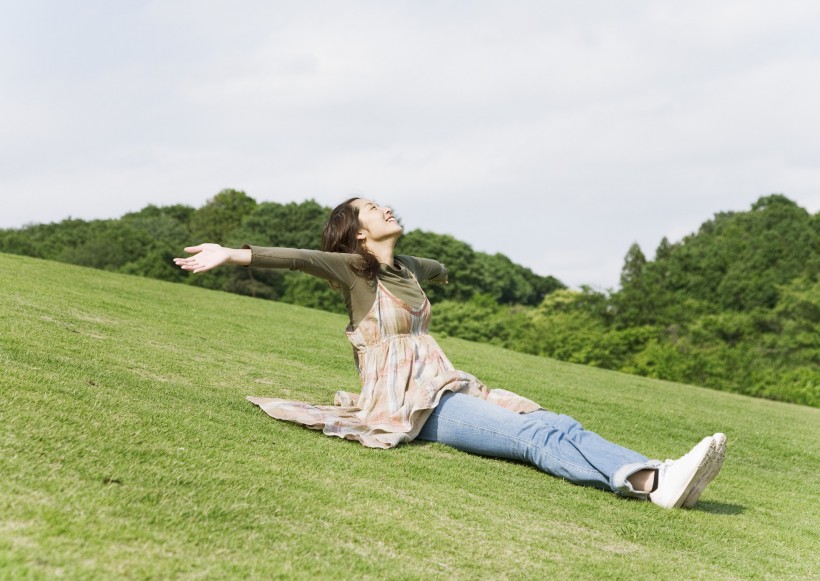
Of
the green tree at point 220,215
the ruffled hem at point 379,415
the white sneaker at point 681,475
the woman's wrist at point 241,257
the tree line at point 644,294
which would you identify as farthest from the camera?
the green tree at point 220,215

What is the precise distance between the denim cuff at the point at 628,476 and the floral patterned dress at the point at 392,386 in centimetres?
85

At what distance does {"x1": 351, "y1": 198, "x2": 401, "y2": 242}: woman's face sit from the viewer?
18.2 ft

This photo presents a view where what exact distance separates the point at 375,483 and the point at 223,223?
66284 millimetres

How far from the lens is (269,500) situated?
3377mm

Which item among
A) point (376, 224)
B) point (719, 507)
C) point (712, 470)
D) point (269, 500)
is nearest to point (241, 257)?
point (376, 224)

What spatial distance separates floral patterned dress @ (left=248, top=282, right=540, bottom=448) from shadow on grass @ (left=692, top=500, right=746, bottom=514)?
1168 millimetres

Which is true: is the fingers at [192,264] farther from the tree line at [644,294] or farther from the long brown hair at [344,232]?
the tree line at [644,294]

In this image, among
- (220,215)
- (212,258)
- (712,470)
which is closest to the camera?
(712,470)

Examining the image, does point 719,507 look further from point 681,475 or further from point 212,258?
point 212,258

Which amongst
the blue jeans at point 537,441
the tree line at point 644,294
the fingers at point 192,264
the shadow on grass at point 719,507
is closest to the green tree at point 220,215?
the tree line at point 644,294

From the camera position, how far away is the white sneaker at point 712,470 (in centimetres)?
431

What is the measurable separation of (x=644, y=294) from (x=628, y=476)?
1562 inches

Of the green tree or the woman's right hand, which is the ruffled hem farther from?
the green tree

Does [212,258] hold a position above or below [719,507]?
above
